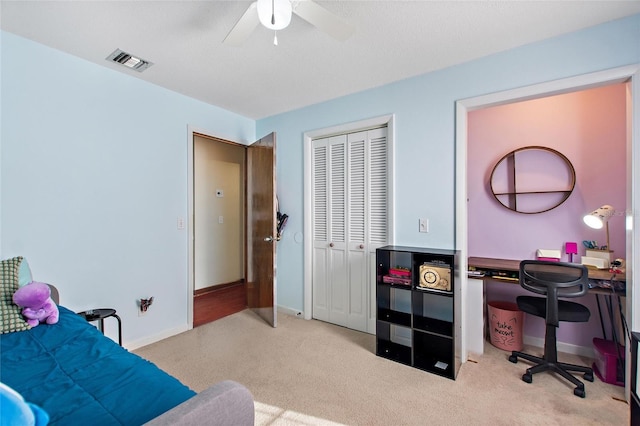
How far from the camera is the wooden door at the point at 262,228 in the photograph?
120 inches

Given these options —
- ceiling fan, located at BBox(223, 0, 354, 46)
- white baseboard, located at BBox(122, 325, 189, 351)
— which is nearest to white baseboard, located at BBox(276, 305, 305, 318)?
white baseboard, located at BBox(122, 325, 189, 351)

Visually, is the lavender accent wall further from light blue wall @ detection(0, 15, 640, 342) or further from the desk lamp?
light blue wall @ detection(0, 15, 640, 342)

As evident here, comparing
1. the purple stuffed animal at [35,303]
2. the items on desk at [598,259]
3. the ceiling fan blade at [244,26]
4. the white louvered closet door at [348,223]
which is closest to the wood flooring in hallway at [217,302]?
the white louvered closet door at [348,223]

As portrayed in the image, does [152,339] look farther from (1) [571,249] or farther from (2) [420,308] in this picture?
(1) [571,249]

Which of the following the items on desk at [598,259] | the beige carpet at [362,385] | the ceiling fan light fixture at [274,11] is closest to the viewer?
the ceiling fan light fixture at [274,11]

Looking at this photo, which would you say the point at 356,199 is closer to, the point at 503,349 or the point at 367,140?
the point at 367,140

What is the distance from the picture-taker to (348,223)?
3066 mm

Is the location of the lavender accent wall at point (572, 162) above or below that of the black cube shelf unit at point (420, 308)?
above

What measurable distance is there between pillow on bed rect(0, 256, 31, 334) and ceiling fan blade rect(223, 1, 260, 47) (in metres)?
1.87

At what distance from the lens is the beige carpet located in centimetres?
172

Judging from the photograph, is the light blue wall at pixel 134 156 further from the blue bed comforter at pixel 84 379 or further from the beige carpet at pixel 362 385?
the blue bed comforter at pixel 84 379

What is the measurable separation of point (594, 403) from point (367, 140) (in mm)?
2615

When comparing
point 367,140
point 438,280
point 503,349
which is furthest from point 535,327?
point 367,140

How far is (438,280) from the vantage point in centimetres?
229
